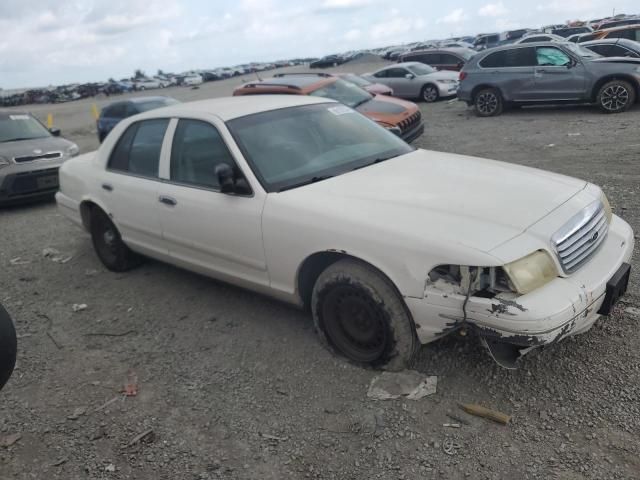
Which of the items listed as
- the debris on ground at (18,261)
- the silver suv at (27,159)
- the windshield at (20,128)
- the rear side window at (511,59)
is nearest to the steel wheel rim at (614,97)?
the rear side window at (511,59)

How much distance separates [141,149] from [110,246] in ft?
3.66

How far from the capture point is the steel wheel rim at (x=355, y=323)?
315cm

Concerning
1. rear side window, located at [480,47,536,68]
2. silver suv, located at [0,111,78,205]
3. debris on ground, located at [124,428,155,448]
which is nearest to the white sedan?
debris on ground, located at [124,428,155,448]

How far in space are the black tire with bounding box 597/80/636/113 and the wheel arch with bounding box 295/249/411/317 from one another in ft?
33.1

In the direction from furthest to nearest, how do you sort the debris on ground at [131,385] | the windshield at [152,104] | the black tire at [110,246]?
the windshield at [152,104] < the black tire at [110,246] < the debris on ground at [131,385]

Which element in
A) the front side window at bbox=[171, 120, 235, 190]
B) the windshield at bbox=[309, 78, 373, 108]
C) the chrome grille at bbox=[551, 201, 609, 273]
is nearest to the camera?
the chrome grille at bbox=[551, 201, 609, 273]

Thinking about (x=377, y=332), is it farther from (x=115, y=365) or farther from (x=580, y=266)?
(x=115, y=365)

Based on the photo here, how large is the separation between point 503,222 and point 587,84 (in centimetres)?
1011

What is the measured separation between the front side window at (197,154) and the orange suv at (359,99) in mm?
5068

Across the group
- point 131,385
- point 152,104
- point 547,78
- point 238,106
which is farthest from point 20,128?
point 547,78

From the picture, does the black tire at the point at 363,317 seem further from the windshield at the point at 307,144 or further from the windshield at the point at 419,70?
the windshield at the point at 419,70

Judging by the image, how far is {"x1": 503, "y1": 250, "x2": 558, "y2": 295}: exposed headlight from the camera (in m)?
2.68

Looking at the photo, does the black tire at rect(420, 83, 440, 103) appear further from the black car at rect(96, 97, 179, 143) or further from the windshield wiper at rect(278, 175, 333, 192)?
the windshield wiper at rect(278, 175, 333, 192)

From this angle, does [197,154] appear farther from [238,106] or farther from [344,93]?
[344,93]
